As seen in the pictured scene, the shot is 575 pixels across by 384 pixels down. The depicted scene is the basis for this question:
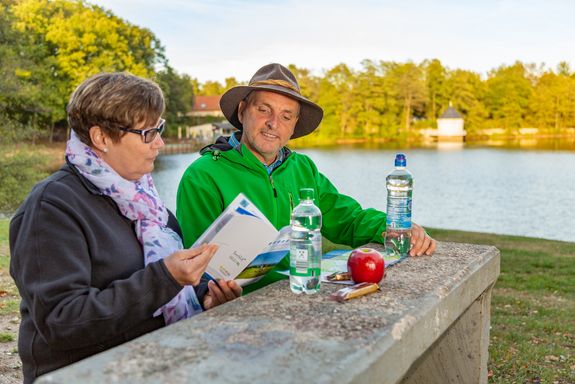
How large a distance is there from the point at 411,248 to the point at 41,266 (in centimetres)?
179

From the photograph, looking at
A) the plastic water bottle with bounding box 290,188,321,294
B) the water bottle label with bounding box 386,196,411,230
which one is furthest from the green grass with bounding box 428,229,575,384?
the plastic water bottle with bounding box 290,188,321,294

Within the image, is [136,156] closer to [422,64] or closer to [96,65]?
[96,65]

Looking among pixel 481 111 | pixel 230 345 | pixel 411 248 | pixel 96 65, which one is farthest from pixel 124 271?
pixel 481 111

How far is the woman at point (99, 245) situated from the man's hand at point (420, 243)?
1.21m

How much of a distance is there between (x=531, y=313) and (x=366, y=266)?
4.51m

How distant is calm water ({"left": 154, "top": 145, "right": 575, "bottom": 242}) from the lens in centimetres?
1808

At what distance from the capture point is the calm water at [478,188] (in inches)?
712

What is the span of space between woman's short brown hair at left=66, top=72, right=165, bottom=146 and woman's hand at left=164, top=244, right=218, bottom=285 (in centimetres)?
50

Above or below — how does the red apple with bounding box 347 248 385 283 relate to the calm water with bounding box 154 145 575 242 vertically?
above

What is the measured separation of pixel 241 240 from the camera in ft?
7.75

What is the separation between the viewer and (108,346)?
80.2 inches

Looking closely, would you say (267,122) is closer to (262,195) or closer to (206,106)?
(262,195)

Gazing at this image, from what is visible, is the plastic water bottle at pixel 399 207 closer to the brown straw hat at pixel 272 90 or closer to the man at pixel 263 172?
the man at pixel 263 172

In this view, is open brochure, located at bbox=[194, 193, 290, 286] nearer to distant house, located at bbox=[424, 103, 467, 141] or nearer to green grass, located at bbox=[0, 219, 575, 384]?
green grass, located at bbox=[0, 219, 575, 384]
